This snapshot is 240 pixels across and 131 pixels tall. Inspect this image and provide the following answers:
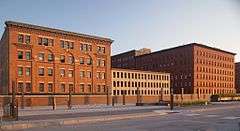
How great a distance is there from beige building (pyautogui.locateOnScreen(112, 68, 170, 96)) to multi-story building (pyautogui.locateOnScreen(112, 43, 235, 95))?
6.51m

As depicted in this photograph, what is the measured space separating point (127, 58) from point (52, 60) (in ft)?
227

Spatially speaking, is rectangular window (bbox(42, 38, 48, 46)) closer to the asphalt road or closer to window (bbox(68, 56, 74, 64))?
window (bbox(68, 56, 74, 64))

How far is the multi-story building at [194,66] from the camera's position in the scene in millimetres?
114625

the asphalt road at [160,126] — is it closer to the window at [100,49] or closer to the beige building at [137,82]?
the window at [100,49]

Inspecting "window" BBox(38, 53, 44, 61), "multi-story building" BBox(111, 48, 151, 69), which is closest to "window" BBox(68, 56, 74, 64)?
"window" BBox(38, 53, 44, 61)

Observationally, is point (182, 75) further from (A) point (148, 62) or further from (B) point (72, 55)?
(B) point (72, 55)

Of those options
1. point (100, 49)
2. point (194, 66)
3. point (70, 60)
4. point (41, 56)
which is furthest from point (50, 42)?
point (194, 66)

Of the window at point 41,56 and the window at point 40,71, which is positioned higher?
the window at point 41,56

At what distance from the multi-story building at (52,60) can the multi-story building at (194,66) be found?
38221 mm

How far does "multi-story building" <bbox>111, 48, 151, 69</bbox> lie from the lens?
455 ft

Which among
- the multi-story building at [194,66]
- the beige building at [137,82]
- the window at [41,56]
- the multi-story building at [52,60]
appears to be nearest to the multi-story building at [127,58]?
the multi-story building at [194,66]

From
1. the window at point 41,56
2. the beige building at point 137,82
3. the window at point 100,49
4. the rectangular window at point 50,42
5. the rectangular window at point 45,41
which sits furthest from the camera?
the beige building at point 137,82

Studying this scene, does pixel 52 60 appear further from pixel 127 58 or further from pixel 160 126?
pixel 127 58

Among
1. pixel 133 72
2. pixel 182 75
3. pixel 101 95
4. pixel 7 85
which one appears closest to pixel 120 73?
pixel 133 72
